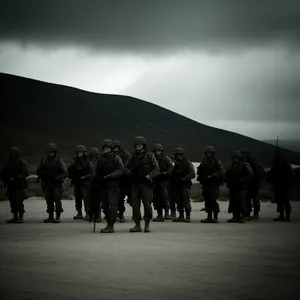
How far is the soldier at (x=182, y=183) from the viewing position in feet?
54.3

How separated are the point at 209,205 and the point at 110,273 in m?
8.24

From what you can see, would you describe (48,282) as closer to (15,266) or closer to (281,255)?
(15,266)

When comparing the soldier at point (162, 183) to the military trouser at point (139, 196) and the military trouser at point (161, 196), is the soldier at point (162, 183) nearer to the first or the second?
the military trouser at point (161, 196)

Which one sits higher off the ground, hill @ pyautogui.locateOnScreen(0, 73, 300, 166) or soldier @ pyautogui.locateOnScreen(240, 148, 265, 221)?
hill @ pyautogui.locateOnScreen(0, 73, 300, 166)

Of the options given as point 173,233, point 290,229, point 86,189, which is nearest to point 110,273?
point 173,233

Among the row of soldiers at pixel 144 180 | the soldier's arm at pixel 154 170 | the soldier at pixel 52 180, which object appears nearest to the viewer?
the soldier's arm at pixel 154 170

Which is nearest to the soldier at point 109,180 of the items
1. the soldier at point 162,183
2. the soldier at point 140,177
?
the soldier at point 140,177

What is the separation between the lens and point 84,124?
94.1m

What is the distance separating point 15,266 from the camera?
869 cm

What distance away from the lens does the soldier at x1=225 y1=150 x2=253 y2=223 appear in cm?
1609

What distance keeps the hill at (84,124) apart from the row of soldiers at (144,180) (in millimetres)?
64781

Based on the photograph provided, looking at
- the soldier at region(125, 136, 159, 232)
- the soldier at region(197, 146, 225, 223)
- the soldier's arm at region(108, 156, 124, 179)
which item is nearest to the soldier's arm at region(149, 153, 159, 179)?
the soldier at region(125, 136, 159, 232)

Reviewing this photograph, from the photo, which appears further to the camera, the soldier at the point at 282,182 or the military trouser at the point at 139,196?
the soldier at the point at 282,182

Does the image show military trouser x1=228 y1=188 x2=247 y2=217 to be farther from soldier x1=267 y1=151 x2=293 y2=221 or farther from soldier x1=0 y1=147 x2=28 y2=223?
soldier x1=0 y1=147 x2=28 y2=223
